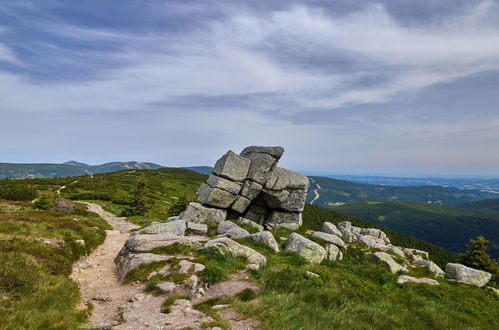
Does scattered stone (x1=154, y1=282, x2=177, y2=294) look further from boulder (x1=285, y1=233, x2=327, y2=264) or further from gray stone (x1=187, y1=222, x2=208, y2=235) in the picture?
gray stone (x1=187, y1=222, x2=208, y2=235)

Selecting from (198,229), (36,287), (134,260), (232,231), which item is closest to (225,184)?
(198,229)

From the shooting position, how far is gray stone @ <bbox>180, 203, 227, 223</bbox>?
30.0 meters

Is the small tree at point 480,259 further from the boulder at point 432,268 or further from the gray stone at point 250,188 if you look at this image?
the gray stone at point 250,188

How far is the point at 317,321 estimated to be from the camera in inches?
384

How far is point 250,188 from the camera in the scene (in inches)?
1351

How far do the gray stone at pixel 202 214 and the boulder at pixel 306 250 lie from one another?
11702 mm

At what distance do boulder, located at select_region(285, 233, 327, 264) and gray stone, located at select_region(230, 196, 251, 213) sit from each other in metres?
13.0

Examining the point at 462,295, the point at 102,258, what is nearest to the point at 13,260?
the point at 102,258

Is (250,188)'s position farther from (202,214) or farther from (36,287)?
(36,287)

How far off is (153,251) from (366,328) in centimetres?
1360

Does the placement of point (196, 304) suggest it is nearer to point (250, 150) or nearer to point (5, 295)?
point (5, 295)

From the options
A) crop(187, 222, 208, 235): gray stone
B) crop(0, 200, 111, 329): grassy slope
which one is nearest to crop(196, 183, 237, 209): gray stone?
crop(187, 222, 208, 235): gray stone

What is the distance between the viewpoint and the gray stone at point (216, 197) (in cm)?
3256

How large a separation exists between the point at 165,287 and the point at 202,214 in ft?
59.4
